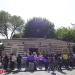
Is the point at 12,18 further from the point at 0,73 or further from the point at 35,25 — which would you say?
the point at 0,73

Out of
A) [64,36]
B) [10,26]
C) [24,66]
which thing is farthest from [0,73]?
[10,26]

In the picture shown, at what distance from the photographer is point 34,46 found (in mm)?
43406

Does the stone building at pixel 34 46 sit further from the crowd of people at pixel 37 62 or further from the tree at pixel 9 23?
the tree at pixel 9 23

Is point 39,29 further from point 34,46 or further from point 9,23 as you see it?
point 34,46

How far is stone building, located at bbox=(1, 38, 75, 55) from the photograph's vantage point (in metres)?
42.2

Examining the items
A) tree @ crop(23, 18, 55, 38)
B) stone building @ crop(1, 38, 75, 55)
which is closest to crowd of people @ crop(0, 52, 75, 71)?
stone building @ crop(1, 38, 75, 55)

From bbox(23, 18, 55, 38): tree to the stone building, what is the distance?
24306mm

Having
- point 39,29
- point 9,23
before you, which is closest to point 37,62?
point 39,29

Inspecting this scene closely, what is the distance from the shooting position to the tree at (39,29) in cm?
6938

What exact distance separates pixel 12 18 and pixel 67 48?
37273 mm

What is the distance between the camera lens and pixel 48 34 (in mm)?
70812

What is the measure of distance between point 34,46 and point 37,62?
10218 mm

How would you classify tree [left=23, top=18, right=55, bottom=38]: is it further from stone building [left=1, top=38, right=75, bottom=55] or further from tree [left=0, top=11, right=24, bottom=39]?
stone building [left=1, top=38, right=75, bottom=55]

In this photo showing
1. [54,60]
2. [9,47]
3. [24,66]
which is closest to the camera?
[54,60]
